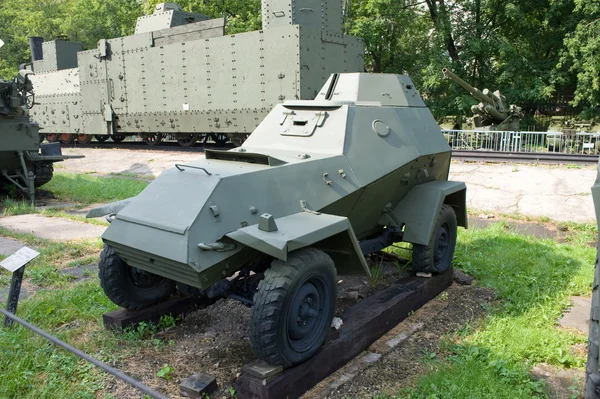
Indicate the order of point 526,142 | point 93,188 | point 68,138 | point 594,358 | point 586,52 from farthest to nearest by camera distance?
point 68,138 < point 586,52 < point 526,142 < point 93,188 < point 594,358

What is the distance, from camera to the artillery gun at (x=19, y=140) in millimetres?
9992

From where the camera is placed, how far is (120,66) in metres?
17.2

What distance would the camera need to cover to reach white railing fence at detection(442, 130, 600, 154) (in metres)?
14.6

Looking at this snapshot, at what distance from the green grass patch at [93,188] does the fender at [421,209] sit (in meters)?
6.39

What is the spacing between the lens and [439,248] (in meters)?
5.58

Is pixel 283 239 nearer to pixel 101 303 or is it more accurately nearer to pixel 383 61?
pixel 101 303

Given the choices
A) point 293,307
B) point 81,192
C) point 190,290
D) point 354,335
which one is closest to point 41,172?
point 81,192

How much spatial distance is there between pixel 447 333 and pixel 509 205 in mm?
5229

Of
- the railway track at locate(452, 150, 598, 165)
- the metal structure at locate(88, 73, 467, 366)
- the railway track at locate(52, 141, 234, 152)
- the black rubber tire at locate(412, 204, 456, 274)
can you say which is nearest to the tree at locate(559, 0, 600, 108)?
the railway track at locate(452, 150, 598, 165)

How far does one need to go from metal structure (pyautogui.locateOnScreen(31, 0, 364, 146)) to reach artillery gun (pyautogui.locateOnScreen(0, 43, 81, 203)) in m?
5.02

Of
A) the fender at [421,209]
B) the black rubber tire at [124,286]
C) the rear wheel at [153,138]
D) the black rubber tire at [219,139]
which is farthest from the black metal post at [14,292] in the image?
the rear wheel at [153,138]

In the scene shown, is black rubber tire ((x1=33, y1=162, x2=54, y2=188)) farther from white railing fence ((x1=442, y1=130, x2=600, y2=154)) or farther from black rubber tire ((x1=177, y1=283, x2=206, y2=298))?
white railing fence ((x1=442, y1=130, x2=600, y2=154))

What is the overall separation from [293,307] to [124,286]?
154 centimetres

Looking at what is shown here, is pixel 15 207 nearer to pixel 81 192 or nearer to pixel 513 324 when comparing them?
pixel 81 192
